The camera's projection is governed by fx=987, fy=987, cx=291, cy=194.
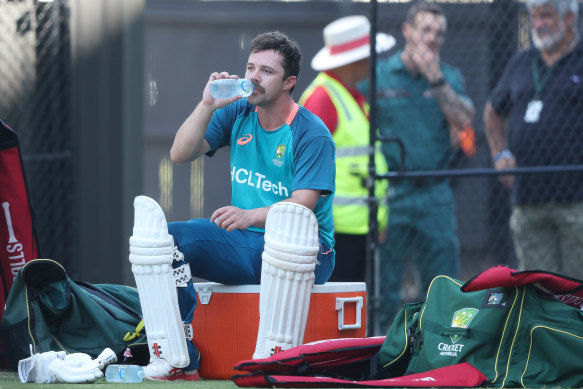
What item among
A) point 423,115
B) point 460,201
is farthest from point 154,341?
point 460,201

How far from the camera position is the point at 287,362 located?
344cm

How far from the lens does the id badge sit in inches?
241

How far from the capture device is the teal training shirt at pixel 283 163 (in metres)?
3.88

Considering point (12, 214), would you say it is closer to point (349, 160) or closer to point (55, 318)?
point (55, 318)

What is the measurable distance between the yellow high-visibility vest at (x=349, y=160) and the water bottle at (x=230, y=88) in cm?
172

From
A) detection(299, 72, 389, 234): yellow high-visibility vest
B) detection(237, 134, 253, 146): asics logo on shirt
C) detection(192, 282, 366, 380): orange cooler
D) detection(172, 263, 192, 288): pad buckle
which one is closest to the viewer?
detection(172, 263, 192, 288): pad buckle

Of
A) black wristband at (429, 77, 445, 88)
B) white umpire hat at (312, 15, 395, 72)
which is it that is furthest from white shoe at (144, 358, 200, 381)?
black wristband at (429, 77, 445, 88)

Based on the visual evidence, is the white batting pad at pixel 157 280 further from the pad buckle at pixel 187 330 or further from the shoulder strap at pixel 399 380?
the shoulder strap at pixel 399 380

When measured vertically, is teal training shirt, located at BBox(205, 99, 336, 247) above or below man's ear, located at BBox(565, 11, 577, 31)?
below

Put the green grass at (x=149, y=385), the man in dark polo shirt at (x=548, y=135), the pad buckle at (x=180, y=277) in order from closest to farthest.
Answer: the green grass at (x=149, y=385), the pad buckle at (x=180, y=277), the man in dark polo shirt at (x=548, y=135)

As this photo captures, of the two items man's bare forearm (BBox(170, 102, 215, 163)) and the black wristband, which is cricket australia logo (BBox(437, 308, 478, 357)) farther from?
the black wristband

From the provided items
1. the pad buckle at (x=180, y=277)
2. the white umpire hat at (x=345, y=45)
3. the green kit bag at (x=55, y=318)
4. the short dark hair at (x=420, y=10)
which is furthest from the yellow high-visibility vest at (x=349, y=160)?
the pad buckle at (x=180, y=277)

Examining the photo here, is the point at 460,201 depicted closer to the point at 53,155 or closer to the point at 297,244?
the point at 53,155

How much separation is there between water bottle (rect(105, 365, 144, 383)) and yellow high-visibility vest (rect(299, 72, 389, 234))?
2281mm
